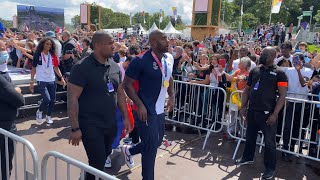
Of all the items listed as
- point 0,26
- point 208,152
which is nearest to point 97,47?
point 208,152

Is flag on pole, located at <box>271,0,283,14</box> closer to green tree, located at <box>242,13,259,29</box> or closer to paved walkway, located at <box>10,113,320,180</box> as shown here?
paved walkway, located at <box>10,113,320,180</box>

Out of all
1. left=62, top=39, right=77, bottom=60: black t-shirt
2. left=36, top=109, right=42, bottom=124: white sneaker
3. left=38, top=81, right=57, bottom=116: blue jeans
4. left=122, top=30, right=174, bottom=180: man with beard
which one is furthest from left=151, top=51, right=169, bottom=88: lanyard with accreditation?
left=62, top=39, right=77, bottom=60: black t-shirt

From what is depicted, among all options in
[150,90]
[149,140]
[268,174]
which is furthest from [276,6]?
[149,140]

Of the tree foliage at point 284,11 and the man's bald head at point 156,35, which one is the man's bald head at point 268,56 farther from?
the tree foliage at point 284,11

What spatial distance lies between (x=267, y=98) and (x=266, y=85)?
19 cm

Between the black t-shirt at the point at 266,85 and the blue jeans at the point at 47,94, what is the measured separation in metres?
4.41

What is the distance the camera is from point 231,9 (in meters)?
80.3

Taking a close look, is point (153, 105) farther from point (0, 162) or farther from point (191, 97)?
point (191, 97)

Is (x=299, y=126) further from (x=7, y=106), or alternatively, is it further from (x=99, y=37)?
(x=7, y=106)

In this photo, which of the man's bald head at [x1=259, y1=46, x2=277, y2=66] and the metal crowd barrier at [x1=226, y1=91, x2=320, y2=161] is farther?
the metal crowd barrier at [x1=226, y1=91, x2=320, y2=161]

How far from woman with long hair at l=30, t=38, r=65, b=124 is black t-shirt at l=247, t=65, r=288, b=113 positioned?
14.2 feet

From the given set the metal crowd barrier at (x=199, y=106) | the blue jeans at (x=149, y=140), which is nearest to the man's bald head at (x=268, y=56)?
the metal crowd barrier at (x=199, y=106)

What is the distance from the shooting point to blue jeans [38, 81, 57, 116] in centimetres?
674

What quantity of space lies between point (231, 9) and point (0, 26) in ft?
255
